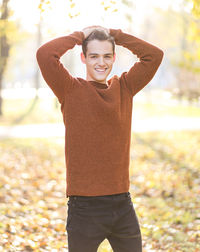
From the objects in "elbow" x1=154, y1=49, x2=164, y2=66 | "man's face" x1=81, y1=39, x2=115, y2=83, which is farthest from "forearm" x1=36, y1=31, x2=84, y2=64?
"elbow" x1=154, y1=49, x2=164, y2=66

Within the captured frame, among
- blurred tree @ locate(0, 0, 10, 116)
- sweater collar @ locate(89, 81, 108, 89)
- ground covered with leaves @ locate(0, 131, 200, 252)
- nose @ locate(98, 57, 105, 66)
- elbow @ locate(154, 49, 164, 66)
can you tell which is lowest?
ground covered with leaves @ locate(0, 131, 200, 252)

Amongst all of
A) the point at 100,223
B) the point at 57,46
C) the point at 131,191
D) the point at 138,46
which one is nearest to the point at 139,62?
the point at 138,46

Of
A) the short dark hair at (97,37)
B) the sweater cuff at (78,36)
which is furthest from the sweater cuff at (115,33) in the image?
the sweater cuff at (78,36)

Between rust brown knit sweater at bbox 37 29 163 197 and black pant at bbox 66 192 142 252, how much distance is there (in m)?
0.06

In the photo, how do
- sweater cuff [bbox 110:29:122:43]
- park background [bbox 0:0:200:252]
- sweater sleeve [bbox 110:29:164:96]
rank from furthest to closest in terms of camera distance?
1. park background [bbox 0:0:200:252]
2. sweater cuff [bbox 110:29:122:43]
3. sweater sleeve [bbox 110:29:164:96]

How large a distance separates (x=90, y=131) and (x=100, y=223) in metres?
0.59

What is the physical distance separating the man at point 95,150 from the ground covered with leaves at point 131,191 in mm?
1977

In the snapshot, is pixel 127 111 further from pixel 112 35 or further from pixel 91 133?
pixel 112 35

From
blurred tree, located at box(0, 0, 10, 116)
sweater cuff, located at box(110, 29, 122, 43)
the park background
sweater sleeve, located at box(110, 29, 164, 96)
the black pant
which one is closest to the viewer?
the black pant

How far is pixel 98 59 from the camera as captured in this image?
2.90 m

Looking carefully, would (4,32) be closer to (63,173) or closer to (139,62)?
(63,173)

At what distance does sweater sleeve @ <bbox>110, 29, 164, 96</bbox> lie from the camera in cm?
300

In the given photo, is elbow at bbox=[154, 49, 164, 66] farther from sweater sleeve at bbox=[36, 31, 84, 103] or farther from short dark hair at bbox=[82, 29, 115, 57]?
sweater sleeve at bbox=[36, 31, 84, 103]

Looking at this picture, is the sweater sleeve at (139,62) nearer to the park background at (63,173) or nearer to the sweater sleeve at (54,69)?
the sweater sleeve at (54,69)
